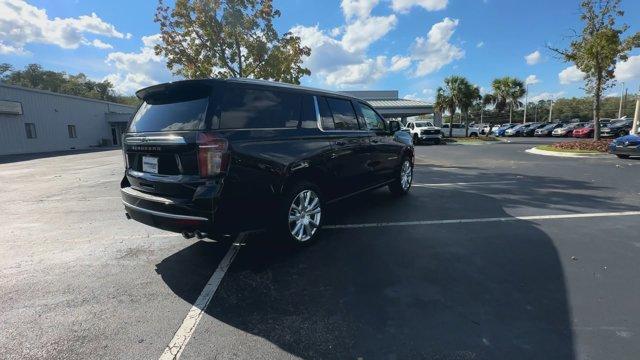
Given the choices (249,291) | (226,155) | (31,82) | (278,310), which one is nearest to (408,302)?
(278,310)

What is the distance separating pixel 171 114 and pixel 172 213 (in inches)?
42.7

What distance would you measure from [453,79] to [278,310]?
119ft

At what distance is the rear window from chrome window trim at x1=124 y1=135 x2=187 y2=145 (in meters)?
0.11

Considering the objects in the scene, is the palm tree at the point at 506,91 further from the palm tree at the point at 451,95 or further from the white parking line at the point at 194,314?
the white parking line at the point at 194,314

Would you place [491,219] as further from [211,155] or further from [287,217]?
[211,155]

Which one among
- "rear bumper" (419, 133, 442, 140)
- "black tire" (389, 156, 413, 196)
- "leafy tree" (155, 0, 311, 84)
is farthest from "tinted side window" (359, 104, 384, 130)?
"rear bumper" (419, 133, 442, 140)

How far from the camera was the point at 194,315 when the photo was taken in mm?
2967

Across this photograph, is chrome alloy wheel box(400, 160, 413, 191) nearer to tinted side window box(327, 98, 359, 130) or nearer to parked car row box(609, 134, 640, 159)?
tinted side window box(327, 98, 359, 130)

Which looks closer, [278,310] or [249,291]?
[278,310]

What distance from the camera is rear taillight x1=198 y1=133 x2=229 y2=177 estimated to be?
3279 millimetres

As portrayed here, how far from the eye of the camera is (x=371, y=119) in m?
6.22

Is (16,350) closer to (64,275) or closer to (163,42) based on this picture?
(64,275)

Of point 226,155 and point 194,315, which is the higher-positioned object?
point 226,155

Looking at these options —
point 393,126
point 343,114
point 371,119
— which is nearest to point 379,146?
point 371,119
